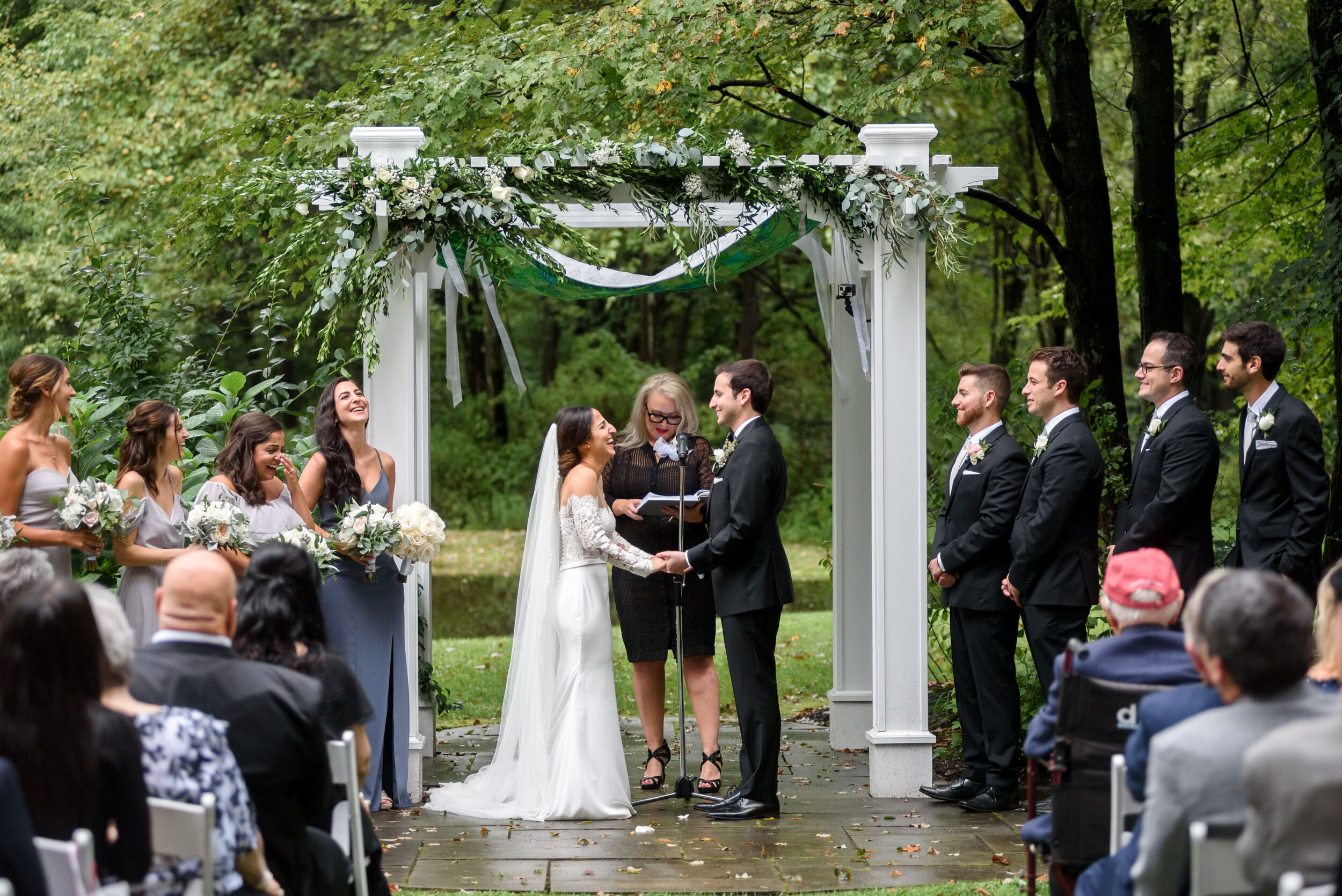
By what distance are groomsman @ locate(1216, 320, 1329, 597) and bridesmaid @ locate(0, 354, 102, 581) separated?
16.2ft

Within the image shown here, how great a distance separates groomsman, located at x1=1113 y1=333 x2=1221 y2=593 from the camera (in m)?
5.68

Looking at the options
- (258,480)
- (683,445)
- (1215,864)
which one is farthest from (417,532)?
(1215,864)

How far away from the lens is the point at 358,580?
6031 mm

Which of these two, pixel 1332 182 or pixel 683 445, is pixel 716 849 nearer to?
pixel 683 445

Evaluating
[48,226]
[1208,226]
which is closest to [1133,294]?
[1208,226]

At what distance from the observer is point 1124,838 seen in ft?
11.4

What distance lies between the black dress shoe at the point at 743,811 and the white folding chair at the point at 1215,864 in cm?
330

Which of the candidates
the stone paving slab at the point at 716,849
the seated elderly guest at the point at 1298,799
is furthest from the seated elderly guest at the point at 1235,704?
the stone paving slab at the point at 716,849

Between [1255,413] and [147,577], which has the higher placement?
[1255,413]

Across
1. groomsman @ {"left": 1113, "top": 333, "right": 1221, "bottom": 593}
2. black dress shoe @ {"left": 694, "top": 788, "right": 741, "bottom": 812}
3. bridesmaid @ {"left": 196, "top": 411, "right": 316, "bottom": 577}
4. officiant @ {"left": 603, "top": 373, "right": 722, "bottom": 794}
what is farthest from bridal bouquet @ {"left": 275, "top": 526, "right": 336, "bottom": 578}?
groomsman @ {"left": 1113, "top": 333, "right": 1221, "bottom": 593}

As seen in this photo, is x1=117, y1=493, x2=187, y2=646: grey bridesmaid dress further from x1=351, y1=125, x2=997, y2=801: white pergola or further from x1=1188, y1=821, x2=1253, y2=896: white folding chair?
x1=1188, y1=821, x2=1253, y2=896: white folding chair

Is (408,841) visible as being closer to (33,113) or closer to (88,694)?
(88,694)

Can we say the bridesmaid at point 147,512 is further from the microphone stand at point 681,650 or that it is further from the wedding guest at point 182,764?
the wedding guest at point 182,764

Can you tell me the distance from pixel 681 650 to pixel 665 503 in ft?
2.36
